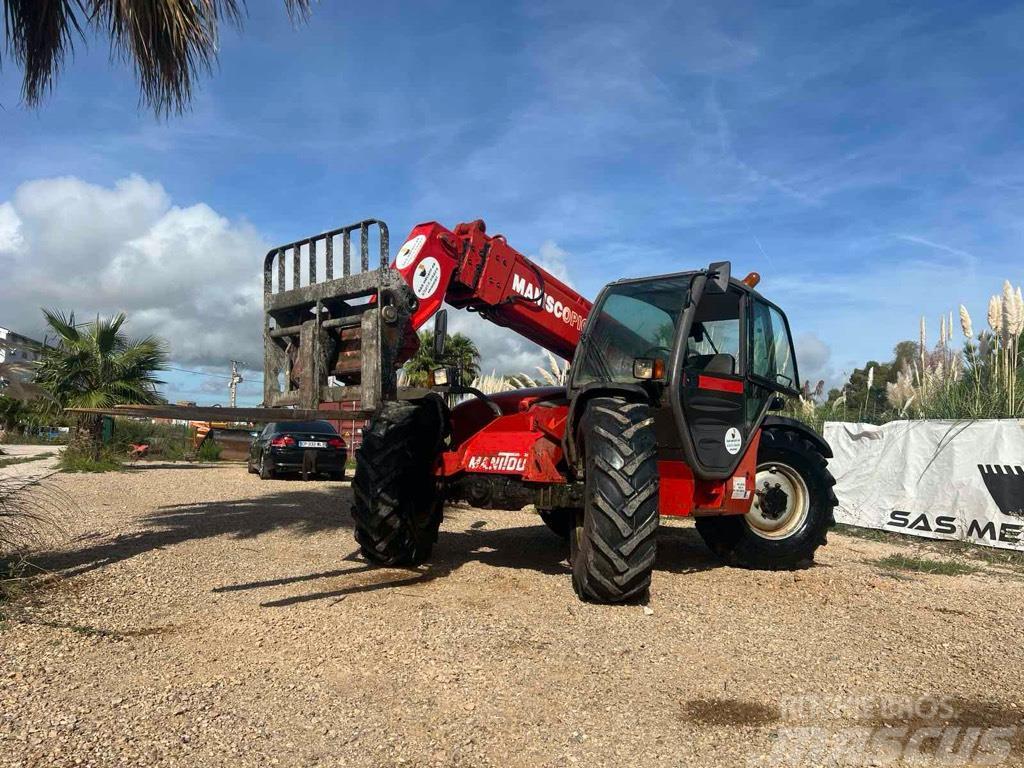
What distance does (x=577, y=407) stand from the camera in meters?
5.70

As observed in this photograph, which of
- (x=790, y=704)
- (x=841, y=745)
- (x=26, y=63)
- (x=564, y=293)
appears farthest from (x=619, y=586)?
(x=26, y=63)

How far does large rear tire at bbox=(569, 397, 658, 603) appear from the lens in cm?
490

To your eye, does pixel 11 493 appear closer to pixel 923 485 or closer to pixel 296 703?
pixel 296 703

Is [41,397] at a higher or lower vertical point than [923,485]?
higher

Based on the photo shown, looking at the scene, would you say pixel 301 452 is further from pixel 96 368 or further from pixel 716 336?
pixel 716 336

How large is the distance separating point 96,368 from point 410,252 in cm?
1350

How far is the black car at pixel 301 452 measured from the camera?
1647 centimetres

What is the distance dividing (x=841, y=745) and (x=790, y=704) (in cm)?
45

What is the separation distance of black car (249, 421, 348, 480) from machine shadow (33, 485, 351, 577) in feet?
11.0

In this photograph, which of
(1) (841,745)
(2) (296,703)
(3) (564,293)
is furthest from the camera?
(3) (564,293)

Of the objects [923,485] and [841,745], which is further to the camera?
[923,485]

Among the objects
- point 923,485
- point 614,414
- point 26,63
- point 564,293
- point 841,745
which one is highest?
point 26,63

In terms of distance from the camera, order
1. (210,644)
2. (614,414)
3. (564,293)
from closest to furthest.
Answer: (210,644)
(614,414)
(564,293)

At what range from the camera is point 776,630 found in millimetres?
4785
